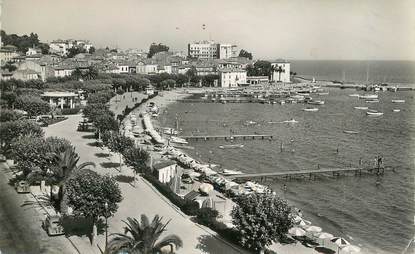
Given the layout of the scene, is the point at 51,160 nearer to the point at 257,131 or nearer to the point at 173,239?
the point at 173,239

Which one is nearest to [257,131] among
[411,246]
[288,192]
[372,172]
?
[372,172]

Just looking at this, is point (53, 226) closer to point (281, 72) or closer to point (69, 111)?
point (69, 111)

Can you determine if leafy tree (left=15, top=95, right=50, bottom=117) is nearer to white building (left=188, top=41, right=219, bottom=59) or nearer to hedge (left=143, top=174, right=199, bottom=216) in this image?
hedge (left=143, top=174, right=199, bottom=216)

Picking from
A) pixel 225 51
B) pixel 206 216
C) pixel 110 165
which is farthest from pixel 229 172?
pixel 225 51

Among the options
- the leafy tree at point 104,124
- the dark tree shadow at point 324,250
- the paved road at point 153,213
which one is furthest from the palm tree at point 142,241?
the leafy tree at point 104,124

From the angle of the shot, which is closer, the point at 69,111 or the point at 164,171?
the point at 164,171

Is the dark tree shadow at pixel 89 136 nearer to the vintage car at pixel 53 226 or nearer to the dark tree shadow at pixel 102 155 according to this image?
the dark tree shadow at pixel 102 155

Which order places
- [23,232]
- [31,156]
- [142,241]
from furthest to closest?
1. [31,156]
2. [23,232]
3. [142,241]
